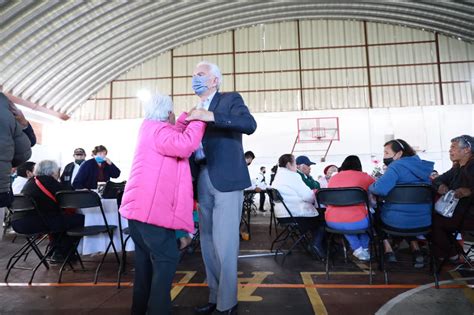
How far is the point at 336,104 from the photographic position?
12.0 metres

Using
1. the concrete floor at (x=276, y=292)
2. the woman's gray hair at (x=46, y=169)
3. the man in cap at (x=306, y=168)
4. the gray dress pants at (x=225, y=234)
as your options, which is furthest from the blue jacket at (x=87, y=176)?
the gray dress pants at (x=225, y=234)

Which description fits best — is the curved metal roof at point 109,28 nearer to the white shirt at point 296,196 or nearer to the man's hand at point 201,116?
the white shirt at point 296,196

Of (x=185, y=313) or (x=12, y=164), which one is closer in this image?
(x=12, y=164)

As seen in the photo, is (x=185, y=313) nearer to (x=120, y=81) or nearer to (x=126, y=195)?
(x=126, y=195)

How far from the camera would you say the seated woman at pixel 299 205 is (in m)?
3.18

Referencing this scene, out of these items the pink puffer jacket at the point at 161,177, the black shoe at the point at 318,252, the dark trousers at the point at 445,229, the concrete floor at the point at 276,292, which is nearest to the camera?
the pink puffer jacket at the point at 161,177

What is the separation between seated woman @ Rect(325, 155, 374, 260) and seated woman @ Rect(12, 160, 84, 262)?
2566mm

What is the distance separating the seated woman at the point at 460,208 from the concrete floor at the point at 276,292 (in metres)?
0.27

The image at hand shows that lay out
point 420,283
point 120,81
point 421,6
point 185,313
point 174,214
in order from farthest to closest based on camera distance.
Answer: point 120,81
point 421,6
point 420,283
point 185,313
point 174,214

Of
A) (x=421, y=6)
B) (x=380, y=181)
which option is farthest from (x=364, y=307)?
(x=421, y=6)

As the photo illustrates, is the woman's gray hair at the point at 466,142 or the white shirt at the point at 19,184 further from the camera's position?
the white shirt at the point at 19,184

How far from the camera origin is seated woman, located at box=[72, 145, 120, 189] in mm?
4484

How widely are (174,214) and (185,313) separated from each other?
2.59ft

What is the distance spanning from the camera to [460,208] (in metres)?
2.71
